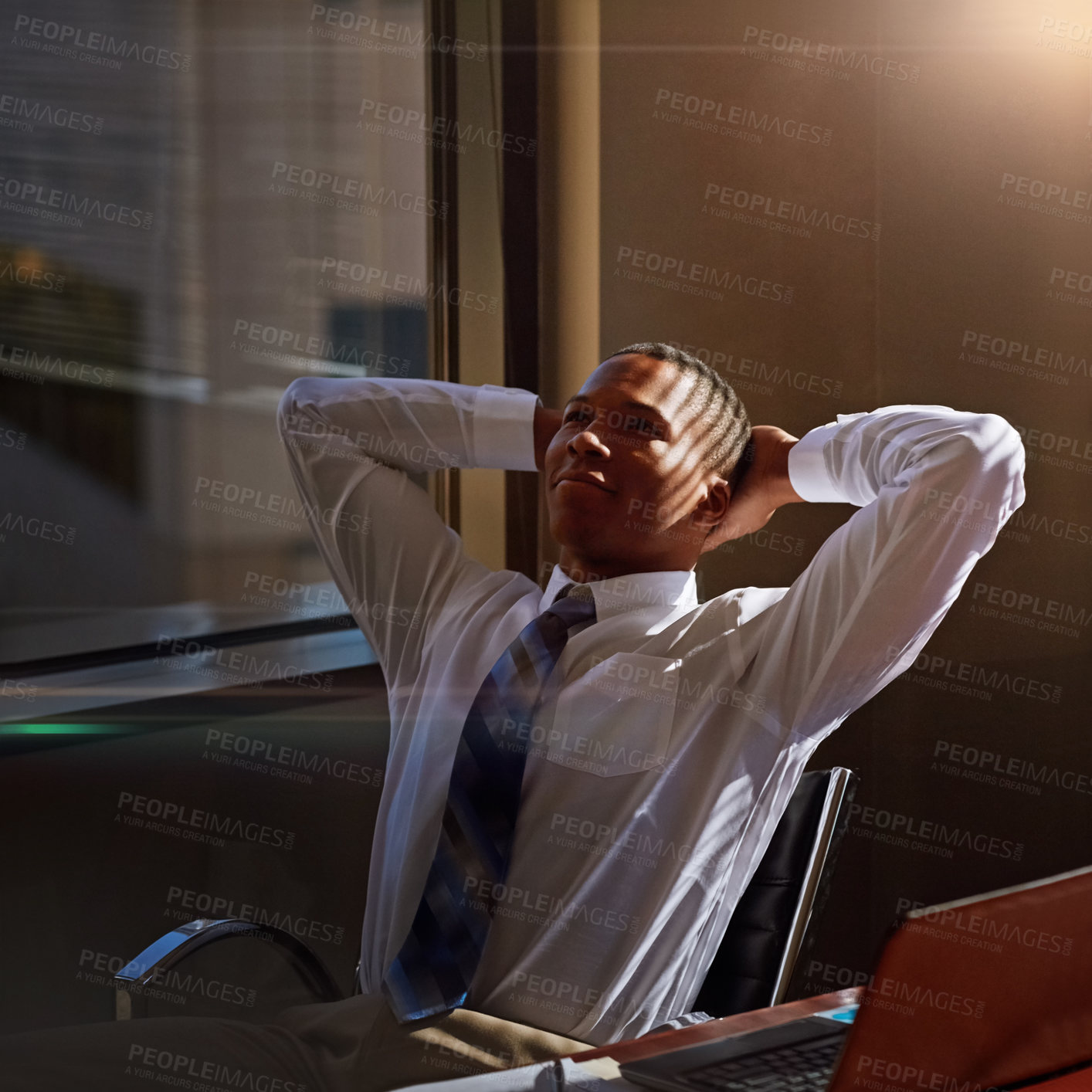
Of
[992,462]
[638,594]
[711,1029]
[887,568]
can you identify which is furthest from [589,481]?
[711,1029]

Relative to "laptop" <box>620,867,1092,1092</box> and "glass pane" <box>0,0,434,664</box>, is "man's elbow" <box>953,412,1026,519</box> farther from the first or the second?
"glass pane" <box>0,0,434,664</box>

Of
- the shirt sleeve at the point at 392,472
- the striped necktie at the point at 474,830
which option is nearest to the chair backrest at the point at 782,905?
the striped necktie at the point at 474,830

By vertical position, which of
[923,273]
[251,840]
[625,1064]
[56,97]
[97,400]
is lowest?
[251,840]

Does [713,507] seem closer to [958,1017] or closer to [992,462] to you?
[992,462]

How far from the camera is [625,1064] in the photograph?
0.93 m

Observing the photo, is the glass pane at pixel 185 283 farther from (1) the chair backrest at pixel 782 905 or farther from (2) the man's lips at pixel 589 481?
(1) the chair backrest at pixel 782 905

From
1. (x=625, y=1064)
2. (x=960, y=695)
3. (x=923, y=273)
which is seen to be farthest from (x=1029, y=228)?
(x=625, y=1064)

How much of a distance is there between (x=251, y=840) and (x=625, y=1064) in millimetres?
1660

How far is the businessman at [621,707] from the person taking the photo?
1.45m

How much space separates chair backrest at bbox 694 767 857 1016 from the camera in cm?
160

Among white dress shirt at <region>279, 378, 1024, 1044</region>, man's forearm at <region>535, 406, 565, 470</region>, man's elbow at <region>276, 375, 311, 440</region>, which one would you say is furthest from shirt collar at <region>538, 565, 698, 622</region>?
man's elbow at <region>276, 375, 311, 440</region>

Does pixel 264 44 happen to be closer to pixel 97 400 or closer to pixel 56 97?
pixel 56 97

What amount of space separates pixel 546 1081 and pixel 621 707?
66 cm

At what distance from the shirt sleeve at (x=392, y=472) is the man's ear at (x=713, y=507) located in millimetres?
354
